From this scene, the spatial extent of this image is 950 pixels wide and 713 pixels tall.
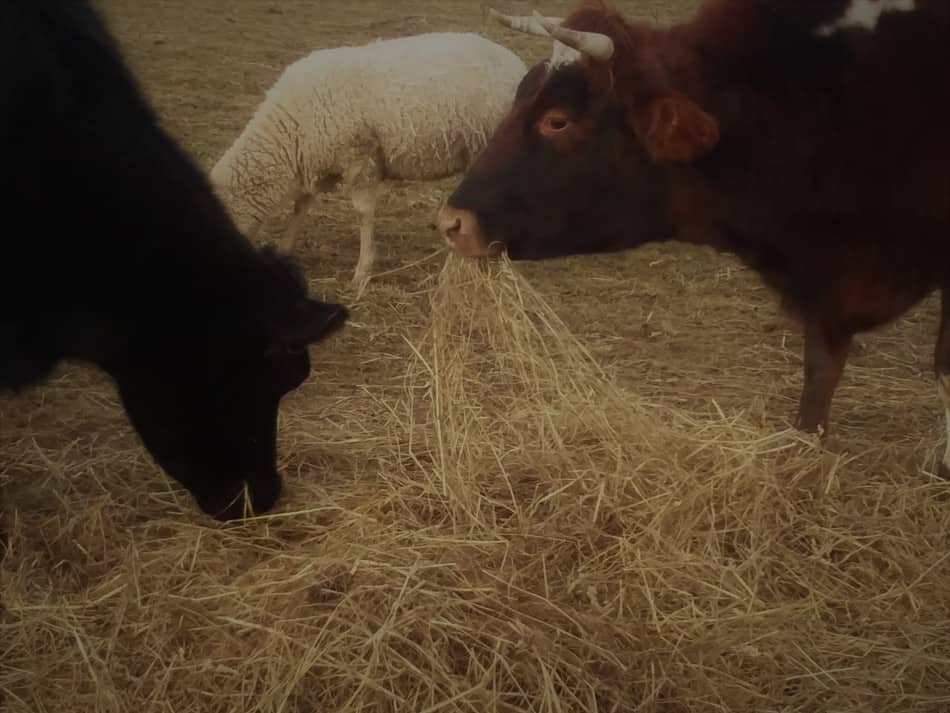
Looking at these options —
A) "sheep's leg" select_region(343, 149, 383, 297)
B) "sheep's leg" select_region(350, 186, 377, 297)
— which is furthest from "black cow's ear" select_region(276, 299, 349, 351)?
"sheep's leg" select_region(343, 149, 383, 297)

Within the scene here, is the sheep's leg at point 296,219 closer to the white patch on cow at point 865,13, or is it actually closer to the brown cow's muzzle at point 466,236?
the brown cow's muzzle at point 466,236

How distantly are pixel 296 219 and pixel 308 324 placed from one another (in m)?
4.88

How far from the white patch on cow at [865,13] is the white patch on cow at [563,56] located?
92 cm

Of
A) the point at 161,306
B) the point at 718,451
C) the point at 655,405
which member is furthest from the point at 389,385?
the point at 161,306

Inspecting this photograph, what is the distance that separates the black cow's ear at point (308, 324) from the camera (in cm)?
285

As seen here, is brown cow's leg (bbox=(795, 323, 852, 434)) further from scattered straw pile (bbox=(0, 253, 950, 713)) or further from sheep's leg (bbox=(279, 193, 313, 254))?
sheep's leg (bbox=(279, 193, 313, 254))

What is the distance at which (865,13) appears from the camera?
3.67 m

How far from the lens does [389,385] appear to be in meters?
5.10

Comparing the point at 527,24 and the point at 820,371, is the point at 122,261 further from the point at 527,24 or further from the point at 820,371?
the point at 820,371

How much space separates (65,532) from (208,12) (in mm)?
16967

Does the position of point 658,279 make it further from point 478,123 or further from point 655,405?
point 655,405

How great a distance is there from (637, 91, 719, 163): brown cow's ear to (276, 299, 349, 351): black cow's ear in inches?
54.9

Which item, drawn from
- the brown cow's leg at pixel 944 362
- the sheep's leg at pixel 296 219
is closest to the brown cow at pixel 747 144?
the brown cow's leg at pixel 944 362

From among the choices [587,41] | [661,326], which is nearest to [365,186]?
[661,326]
